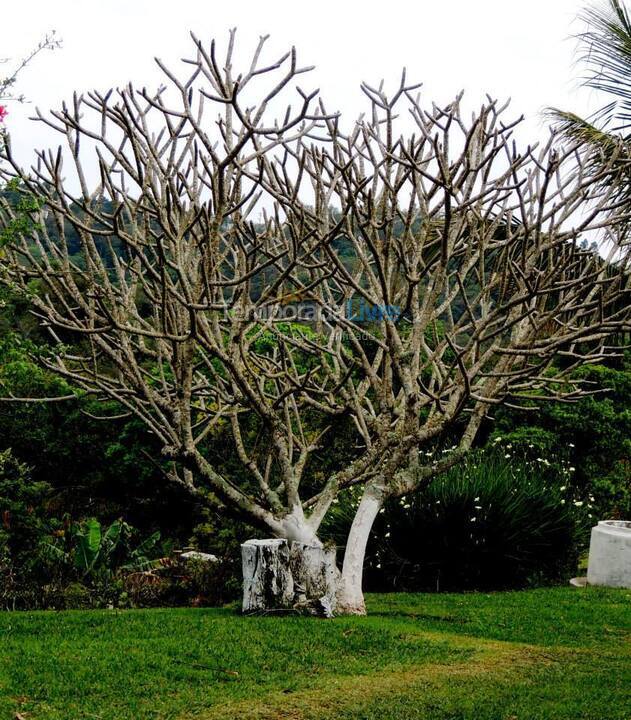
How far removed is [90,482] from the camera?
15.7 metres

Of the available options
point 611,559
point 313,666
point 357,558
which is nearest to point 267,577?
point 357,558

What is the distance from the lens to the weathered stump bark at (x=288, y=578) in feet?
24.0

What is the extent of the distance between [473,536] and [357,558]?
275cm

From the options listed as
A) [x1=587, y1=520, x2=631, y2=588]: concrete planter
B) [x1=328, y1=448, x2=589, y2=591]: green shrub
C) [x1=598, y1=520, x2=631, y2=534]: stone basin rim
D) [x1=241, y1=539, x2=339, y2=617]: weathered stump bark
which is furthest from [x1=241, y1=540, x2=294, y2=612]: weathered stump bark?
[x1=598, y1=520, x2=631, y2=534]: stone basin rim

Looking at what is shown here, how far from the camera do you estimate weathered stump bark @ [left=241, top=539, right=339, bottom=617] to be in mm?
7328

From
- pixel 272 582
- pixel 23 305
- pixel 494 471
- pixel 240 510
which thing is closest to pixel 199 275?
pixel 240 510

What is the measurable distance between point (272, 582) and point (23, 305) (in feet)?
55.2

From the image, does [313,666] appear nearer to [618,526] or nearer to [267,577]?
[267,577]

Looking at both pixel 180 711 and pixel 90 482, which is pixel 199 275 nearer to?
pixel 180 711

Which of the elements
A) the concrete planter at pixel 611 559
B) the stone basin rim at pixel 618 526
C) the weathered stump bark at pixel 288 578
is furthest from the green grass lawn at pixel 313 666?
the stone basin rim at pixel 618 526

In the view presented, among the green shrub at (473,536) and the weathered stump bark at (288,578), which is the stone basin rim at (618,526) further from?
the weathered stump bark at (288,578)

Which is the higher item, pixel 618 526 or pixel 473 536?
pixel 618 526

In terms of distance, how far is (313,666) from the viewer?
19.5 feet

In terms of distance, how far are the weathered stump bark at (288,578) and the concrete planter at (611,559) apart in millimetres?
3878
